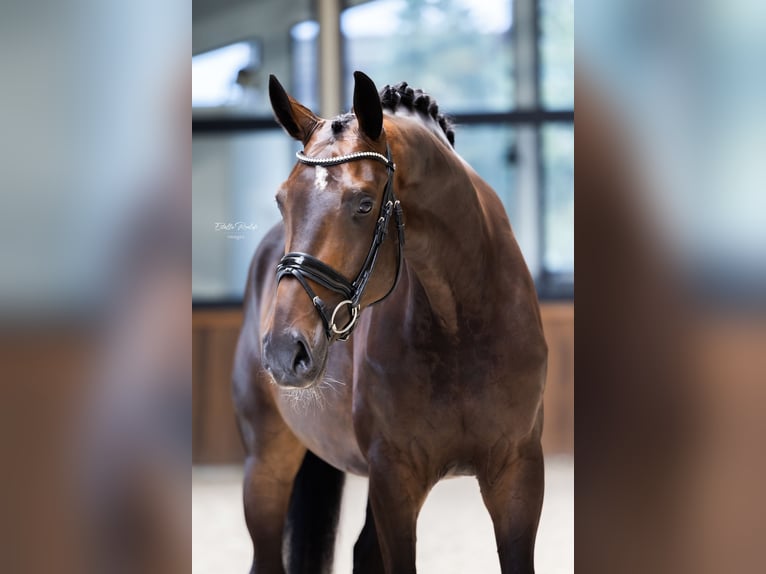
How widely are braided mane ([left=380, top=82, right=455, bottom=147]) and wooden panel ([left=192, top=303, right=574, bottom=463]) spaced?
2.56 meters

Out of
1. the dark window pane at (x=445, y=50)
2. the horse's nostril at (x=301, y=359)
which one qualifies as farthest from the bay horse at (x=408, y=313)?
the dark window pane at (x=445, y=50)

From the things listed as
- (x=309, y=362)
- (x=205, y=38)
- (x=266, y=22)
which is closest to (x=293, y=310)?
(x=309, y=362)

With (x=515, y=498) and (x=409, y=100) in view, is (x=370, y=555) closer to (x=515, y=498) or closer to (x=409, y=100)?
(x=515, y=498)

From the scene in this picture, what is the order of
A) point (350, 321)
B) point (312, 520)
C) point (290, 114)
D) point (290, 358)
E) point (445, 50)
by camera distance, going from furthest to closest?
point (445, 50)
point (312, 520)
point (290, 114)
point (350, 321)
point (290, 358)

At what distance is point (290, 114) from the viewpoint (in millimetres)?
1250

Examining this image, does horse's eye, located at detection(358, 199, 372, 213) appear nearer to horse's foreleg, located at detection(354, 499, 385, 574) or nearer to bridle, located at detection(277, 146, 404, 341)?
bridle, located at detection(277, 146, 404, 341)

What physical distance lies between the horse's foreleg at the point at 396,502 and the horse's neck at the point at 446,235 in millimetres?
258

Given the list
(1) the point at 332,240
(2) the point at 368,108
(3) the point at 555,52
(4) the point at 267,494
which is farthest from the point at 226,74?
(1) the point at 332,240

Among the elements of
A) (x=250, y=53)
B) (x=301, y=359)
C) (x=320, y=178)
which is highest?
(x=250, y=53)

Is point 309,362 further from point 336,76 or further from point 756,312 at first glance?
point 336,76

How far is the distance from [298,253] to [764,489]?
794 millimetres

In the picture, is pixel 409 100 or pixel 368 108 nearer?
pixel 368 108

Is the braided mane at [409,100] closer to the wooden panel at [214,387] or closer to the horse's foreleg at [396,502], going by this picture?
the horse's foreleg at [396,502]

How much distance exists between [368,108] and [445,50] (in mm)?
3186
